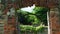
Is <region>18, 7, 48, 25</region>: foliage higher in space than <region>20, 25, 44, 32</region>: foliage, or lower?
higher

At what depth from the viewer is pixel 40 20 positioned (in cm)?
1077

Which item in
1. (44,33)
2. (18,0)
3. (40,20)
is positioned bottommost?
(44,33)

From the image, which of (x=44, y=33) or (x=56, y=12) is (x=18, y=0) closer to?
(x=56, y=12)

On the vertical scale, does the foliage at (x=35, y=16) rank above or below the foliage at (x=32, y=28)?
above

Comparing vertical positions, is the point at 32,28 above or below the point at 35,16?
below

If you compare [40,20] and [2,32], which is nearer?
[2,32]

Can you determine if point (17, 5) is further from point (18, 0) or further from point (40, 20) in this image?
point (40, 20)

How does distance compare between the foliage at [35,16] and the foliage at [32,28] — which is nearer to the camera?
the foliage at [32,28]

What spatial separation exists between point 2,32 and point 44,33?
6897 mm

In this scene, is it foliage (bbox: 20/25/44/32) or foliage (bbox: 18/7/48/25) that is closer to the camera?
foliage (bbox: 20/25/44/32)

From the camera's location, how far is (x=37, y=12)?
1064 centimetres

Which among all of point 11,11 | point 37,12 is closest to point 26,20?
point 37,12

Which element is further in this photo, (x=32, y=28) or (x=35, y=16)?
(x=35, y=16)

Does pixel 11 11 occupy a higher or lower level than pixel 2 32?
higher
